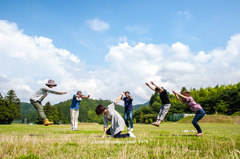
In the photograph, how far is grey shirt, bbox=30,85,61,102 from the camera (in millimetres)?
7680

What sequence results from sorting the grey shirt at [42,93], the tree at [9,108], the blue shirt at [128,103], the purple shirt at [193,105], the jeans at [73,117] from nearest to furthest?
the purple shirt at [193,105]
the grey shirt at [42,93]
the blue shirt at [128,103]
the jeans at [73,117]
the tree at [9,108]

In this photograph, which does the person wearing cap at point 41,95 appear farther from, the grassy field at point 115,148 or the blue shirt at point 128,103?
the blue shirt at point 128,103

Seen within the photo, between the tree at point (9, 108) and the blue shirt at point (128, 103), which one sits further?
the tree at point (9, 108)

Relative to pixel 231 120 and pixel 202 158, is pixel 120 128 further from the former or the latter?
pixel 231 120

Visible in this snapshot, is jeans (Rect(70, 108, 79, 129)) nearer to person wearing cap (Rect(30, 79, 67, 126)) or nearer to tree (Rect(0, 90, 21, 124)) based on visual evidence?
person wearing cap (Rect(30, 79, 67, 126))

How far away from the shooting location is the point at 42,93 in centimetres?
785

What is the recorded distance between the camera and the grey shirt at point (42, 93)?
7.68 m

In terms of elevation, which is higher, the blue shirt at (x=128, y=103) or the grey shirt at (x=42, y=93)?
the grey shirt at (x=42, y=93)

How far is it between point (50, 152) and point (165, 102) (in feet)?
21.4

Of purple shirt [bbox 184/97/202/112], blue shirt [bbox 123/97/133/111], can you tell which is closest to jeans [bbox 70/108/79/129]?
blue shirt [bbox 123/97/133/111]

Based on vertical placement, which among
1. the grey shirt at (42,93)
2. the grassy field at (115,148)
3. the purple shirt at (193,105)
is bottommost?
the grassy field at (115,148)

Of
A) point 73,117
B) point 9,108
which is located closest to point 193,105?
point 73,117

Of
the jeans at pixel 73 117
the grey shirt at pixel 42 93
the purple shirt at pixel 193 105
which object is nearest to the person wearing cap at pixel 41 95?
the grey shirt at pixel 42 93

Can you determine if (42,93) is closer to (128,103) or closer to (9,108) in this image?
(128,103)
